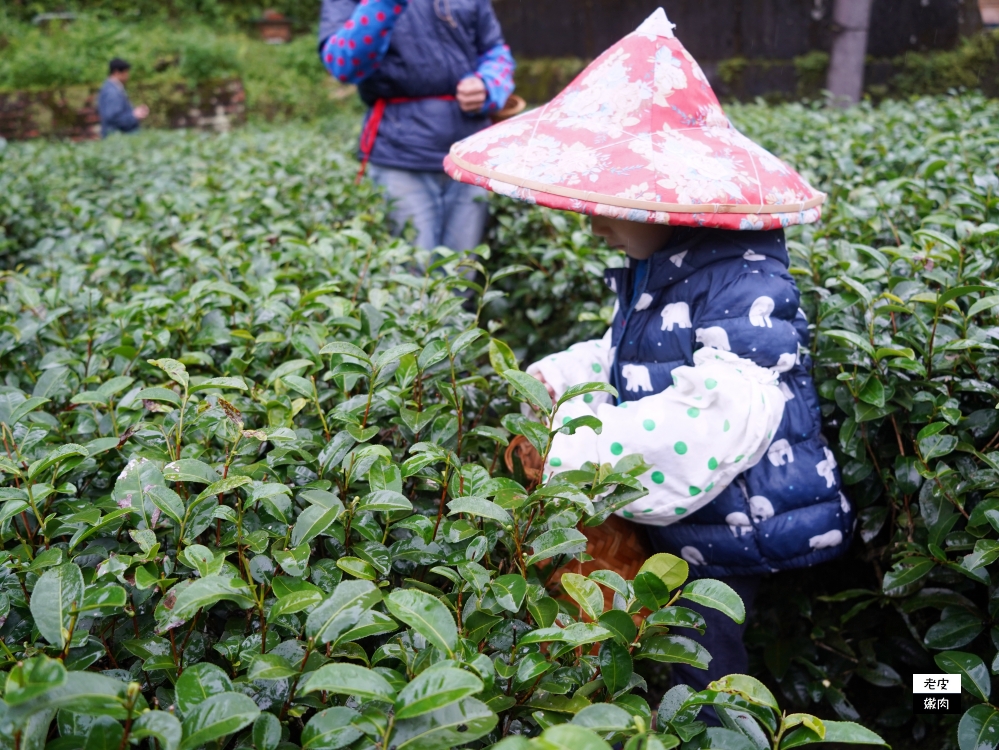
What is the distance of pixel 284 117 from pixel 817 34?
9.77 meters

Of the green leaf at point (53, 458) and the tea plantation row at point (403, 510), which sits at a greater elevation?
the green leaf at point (53, 458)

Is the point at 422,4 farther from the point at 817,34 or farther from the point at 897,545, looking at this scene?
the point at 817,34

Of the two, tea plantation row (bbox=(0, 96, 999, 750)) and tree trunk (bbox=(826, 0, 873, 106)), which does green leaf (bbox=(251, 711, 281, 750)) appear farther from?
tree trunk (bbox=(826, 0, 873, 106))

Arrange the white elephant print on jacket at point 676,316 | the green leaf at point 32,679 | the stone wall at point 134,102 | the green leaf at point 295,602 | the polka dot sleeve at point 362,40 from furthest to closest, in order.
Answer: the stone wall at point 134,102, the polka dot sleeve at point 362,40, the white elephant print on jacket at point 676,316, the green leaf at point 295,602, the green leaf at point 32,679

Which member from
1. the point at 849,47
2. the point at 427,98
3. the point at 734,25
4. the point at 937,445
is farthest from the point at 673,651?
the point at 734,25

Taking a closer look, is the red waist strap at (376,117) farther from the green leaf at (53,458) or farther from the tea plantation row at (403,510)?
the green leaf at (53,458)

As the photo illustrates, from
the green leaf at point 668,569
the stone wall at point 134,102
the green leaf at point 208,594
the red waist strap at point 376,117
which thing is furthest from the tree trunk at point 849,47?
the stone wall at point 134,102

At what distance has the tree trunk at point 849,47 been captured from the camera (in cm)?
741

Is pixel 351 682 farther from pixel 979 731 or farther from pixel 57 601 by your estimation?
pixel 979 731

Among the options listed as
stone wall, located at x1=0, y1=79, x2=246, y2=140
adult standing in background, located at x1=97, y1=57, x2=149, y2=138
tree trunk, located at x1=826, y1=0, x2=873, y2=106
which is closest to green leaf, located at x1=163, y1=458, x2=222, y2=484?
tree trunk, located at x1=826, y1=0, x2=873, y2=106

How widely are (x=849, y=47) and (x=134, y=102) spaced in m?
11.3

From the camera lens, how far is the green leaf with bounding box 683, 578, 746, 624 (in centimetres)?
96

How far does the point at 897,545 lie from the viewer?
5.44 feet

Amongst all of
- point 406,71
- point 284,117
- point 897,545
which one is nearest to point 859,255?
point 897,545
